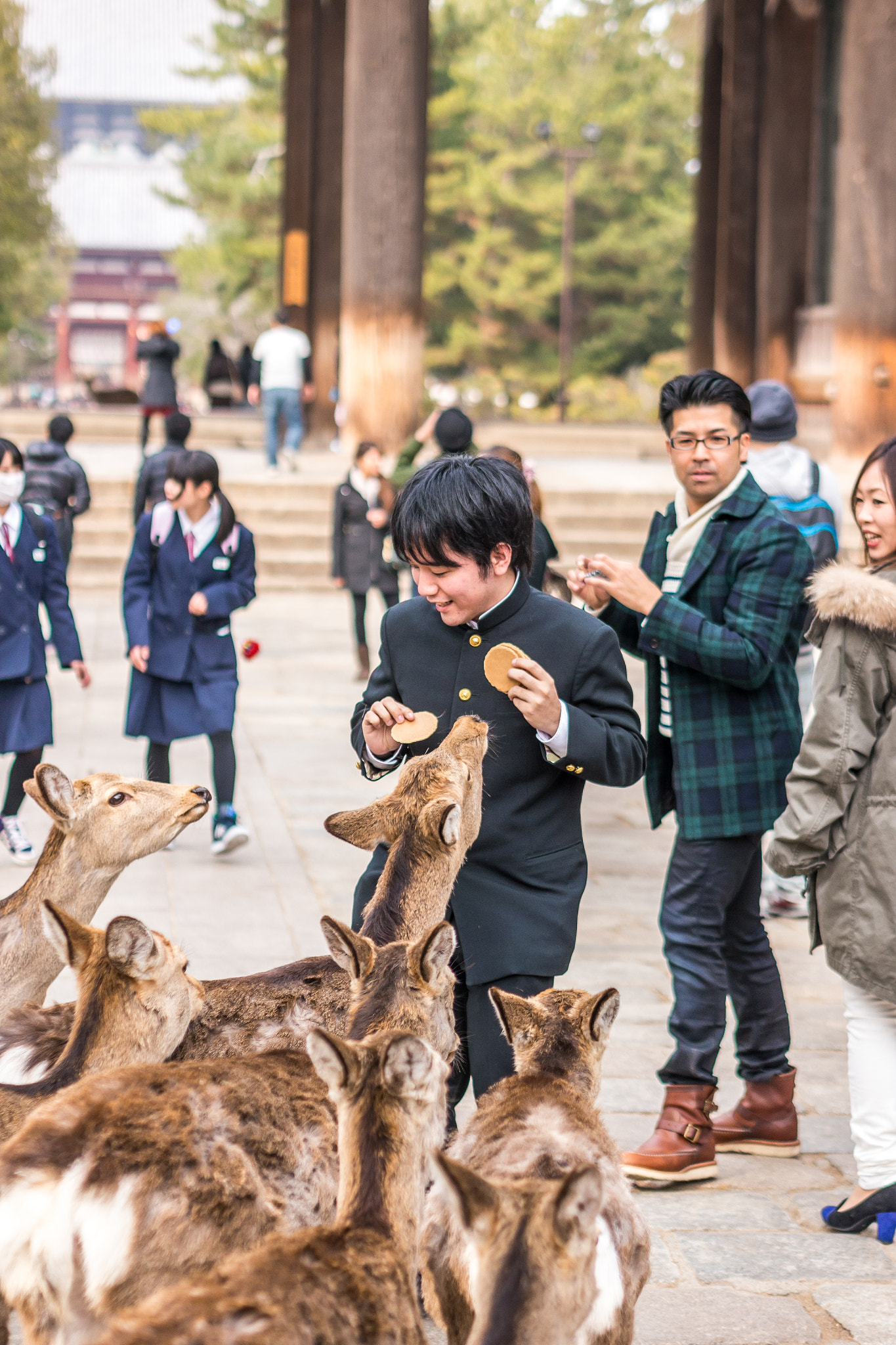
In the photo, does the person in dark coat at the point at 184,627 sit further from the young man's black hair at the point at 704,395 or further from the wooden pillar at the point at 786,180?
the wooden pillar at the point at 786,180

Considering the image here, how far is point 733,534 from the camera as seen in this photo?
14.3ft

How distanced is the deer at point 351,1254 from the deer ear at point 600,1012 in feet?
1.35

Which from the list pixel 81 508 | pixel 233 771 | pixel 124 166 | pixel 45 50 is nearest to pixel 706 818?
pixel 233 771

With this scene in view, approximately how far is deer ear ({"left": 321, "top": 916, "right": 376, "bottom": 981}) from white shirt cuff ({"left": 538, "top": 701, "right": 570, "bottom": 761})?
60 centimetres

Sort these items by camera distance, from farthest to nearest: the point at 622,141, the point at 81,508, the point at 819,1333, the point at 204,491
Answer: the point at 622,141 → the point at 81,508 → the point at 204,491 → the point at 819,1333

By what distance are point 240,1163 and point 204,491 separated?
16.6 feet

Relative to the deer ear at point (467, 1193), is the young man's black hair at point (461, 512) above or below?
above

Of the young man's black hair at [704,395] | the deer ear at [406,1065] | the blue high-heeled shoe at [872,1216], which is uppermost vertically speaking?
the young man's black hair at [704,395]

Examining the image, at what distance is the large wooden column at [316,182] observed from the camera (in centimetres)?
2272

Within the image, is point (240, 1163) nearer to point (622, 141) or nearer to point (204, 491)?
point (204, 491)

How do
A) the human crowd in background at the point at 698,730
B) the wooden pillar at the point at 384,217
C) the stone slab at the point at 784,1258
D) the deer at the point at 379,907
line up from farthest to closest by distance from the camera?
1. the wooden pillar at the point at 384,217
2. the stone slab at the point at 784,1258
3. the human crowd in background at the point at 698,730
4. the deer at the point at 379,907

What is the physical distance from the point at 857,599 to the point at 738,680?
18.7 inches

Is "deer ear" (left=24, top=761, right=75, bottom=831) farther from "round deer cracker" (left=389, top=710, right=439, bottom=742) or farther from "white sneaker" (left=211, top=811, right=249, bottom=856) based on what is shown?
"white sneaker" (left=211, top=811, right=249, bottom=856)

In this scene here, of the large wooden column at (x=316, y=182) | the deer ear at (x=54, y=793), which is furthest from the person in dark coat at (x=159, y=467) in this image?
the large wooden column at (x=316, y=182)
